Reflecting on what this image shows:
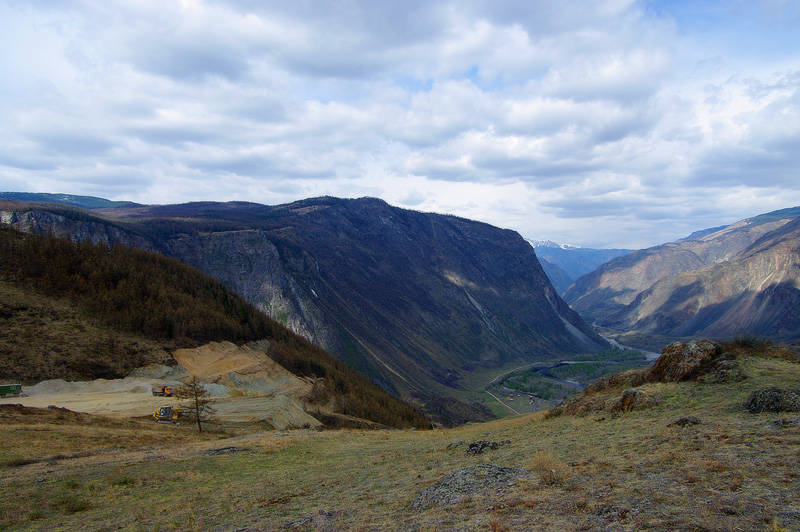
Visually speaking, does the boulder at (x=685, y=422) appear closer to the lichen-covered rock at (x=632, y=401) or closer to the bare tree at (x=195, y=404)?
the lichen-covered rock at (x=632, y=401)

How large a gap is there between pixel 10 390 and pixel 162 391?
10806mm

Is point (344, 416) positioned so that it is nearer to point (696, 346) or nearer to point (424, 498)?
point (696, 346)

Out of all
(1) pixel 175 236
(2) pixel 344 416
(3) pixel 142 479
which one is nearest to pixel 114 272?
(2) pixel 344 416

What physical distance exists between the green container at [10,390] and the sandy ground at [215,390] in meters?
0.59

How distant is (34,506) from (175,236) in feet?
448

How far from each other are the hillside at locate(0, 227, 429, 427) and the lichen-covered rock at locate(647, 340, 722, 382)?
39.4 metres

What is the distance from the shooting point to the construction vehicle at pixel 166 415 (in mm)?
33656

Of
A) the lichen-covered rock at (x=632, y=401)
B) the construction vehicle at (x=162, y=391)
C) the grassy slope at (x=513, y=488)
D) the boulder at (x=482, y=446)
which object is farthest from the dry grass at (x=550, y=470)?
the construction vehicle at (x=162, y=391)

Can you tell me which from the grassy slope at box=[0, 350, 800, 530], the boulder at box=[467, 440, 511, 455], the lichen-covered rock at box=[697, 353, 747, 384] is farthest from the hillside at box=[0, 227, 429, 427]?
the lichen-covered rock at box=[697, 353, 747, 384]

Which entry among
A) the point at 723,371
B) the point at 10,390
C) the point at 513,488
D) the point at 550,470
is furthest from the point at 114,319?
the point at 723,371

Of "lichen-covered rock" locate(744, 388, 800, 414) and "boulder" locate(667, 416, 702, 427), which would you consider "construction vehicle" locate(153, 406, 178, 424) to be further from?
"lichen-covered rock" locate(744, 388, 800, 414)

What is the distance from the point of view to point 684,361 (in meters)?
23.2

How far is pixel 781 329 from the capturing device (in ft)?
603

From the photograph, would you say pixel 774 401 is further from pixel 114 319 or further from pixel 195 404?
pixel 114 319
